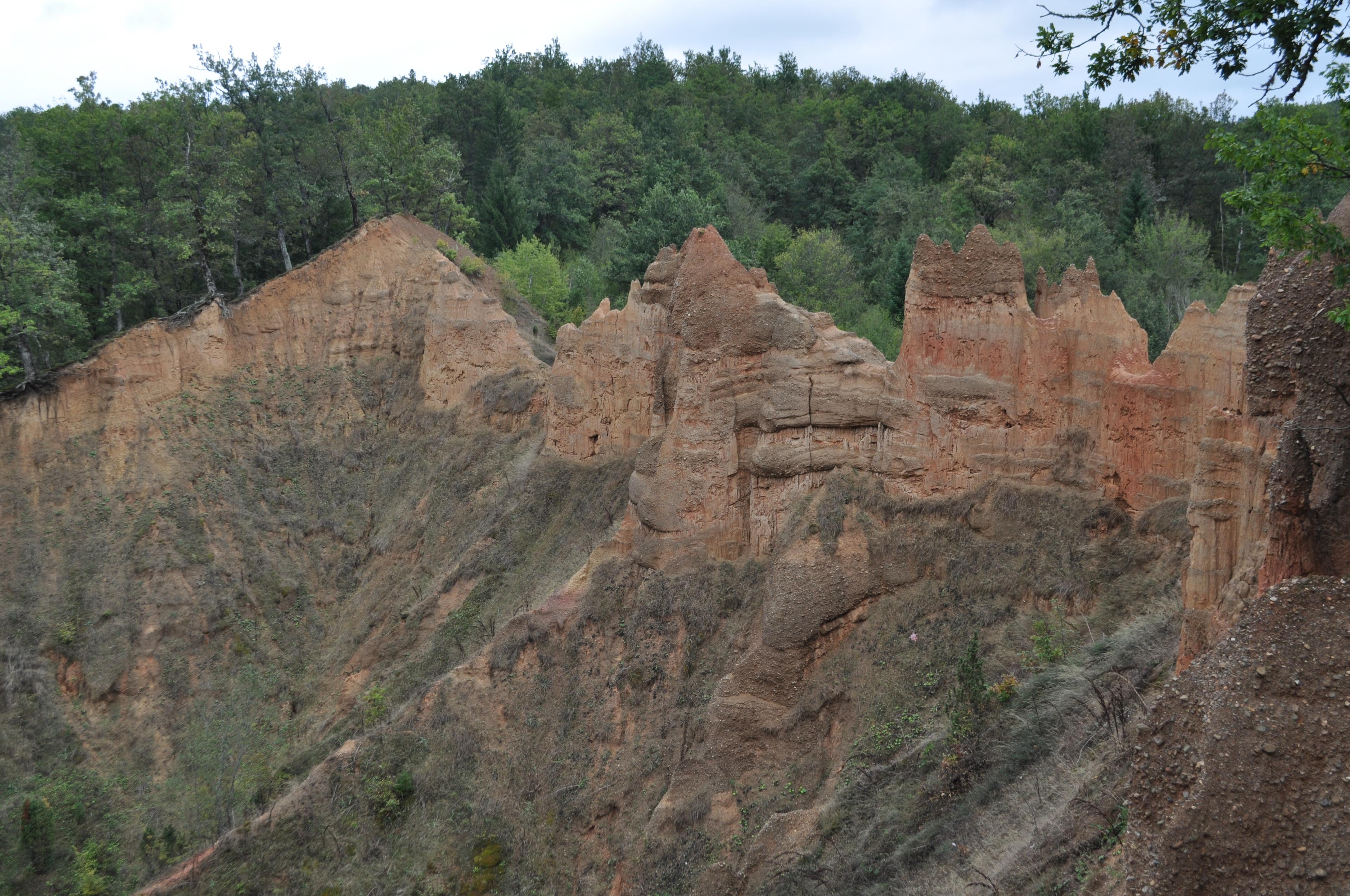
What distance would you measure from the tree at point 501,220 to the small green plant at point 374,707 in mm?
30928

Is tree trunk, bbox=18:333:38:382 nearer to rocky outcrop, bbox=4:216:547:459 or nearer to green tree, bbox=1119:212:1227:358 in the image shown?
rocky outcrop, bbox=4:216:547:459

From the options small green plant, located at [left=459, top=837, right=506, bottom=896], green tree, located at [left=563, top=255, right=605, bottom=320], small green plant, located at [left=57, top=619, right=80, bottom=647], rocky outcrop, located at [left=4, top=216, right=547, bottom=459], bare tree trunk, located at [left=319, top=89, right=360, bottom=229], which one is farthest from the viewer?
green tree, located at [left=563, top=255, right=605, bottom=320]

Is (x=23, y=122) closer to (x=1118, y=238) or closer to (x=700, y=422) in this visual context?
(x=700, y=422)

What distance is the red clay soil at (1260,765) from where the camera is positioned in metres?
10.7

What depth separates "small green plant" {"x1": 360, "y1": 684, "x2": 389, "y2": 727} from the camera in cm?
2973

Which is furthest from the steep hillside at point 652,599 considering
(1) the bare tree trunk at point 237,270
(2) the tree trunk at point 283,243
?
(2) the tree trunk at point 283,243

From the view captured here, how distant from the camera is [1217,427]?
1447cm

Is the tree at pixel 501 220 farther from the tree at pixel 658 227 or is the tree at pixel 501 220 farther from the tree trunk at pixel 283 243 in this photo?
the tree trunk at pixel 283 243

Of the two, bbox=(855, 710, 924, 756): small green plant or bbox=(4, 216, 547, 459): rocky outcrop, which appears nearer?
bbox=(855, 710, 924, 756): small green plant

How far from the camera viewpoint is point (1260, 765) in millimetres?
11000

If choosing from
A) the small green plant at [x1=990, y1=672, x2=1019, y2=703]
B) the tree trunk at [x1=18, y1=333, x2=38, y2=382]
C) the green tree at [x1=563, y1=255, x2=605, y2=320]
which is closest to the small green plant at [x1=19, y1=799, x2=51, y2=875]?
the tree trunk at [x1=18, y1=333, x2=38, y2=382]

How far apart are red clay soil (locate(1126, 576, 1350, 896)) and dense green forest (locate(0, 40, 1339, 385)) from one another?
23946 mm

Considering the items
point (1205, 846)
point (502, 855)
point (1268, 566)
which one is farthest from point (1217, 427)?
point (502, 855)

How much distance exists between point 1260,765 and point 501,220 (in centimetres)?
5090
